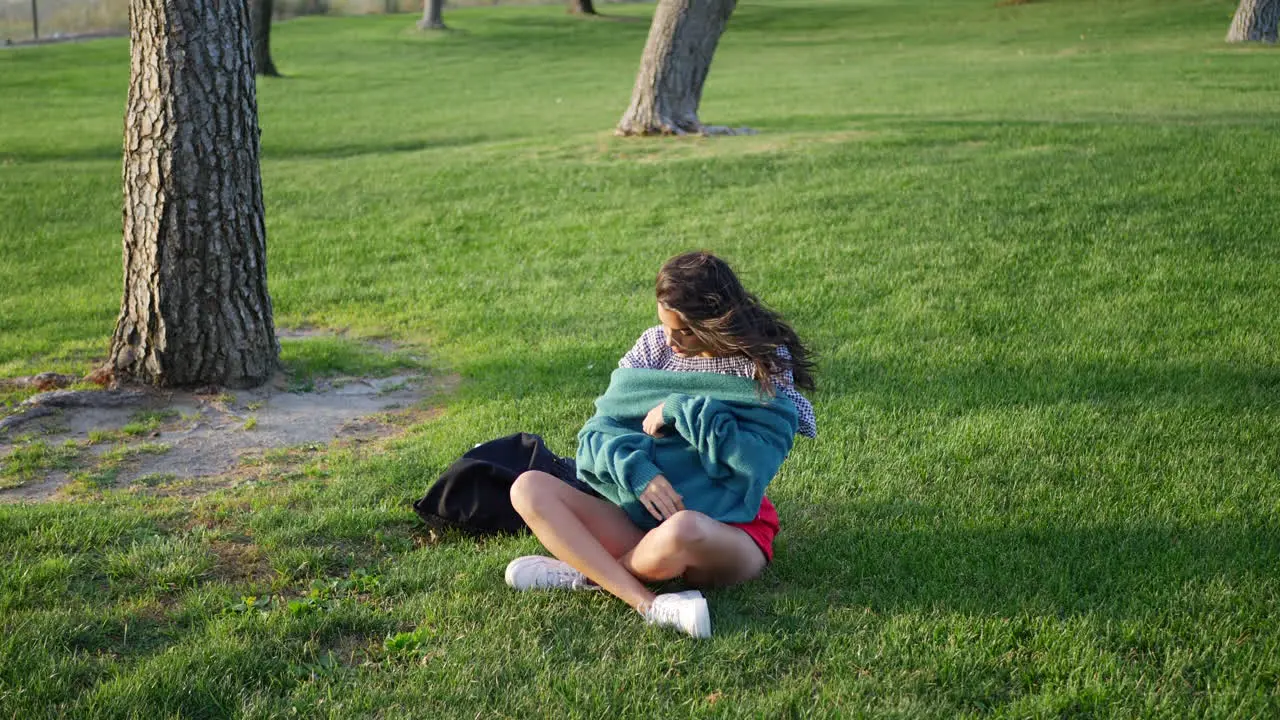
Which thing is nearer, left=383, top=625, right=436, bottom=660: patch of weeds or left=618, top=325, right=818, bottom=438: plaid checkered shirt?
left=383, top=625, right=436, bottom=660: patch of weeds

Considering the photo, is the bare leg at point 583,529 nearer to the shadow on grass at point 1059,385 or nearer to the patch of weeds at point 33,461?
the shadow on grass at point 1059,385

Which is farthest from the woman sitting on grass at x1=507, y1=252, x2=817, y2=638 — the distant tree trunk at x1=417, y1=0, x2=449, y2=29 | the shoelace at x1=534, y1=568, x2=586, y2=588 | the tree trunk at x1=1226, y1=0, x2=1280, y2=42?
the distant tree trunk at x1=417, y1=0, x2=449, y2=29

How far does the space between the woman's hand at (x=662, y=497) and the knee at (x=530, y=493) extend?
14.8 inches

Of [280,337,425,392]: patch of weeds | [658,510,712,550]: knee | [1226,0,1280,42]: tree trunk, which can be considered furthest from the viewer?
[1226,0,1280,42]: tree trunk

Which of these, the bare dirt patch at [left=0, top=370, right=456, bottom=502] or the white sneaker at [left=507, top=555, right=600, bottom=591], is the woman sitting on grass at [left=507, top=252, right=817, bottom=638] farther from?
the bare dirt patch at [left=0, top=370, right=456, bottom=502]

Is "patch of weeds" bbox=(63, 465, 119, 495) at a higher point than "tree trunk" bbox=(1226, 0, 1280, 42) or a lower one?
lower

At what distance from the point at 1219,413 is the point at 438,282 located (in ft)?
18.8

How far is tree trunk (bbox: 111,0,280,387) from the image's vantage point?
239 inches

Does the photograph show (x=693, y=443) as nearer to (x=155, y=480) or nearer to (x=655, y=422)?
(x=655, y=422)

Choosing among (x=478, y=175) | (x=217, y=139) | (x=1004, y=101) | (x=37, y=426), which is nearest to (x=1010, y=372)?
(x=217, y=139)

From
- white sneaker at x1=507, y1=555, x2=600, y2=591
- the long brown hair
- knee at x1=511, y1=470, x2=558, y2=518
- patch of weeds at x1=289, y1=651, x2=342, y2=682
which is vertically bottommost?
patch of weeds at x1=289, y1=651, x2=342, y2=682

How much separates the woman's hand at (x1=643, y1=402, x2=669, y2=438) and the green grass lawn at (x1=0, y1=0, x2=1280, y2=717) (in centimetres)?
59

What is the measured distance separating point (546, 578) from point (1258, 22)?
89.5 ft

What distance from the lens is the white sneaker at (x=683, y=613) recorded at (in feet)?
11.5
